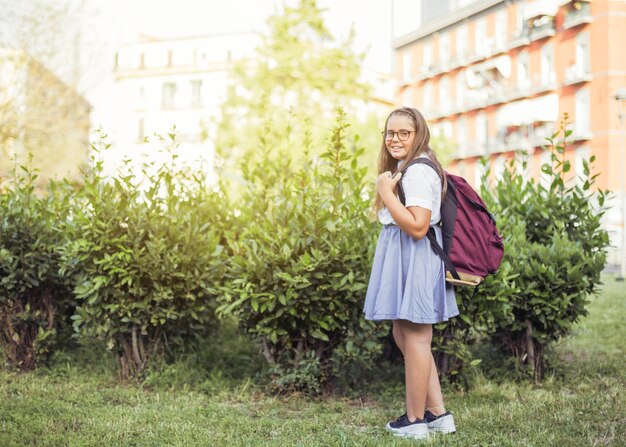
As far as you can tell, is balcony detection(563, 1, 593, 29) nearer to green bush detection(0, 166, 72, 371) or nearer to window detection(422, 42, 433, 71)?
window detection(422, 42, 433, 71)

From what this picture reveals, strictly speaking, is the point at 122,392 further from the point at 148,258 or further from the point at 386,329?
the point at 386,329

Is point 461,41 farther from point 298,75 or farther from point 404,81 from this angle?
point 298,75

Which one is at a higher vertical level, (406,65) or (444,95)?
(406,65)

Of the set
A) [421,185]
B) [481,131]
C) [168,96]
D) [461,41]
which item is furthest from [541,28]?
[421,185]

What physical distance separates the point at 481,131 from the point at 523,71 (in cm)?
548

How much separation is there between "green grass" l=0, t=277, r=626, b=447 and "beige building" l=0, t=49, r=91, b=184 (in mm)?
15376

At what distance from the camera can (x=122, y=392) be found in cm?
535

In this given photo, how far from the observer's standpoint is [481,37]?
4822cm

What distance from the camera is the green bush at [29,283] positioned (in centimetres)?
600

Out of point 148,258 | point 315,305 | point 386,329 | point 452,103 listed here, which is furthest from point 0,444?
point 452,103

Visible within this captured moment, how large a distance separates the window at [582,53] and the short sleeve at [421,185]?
3781 centimetres

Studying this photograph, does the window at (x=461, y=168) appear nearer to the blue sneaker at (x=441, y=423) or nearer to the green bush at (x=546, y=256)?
the green bush at (x=546, y=256)

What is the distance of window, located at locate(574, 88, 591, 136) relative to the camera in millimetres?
38375

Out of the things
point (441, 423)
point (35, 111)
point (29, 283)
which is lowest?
point (441, 423)
